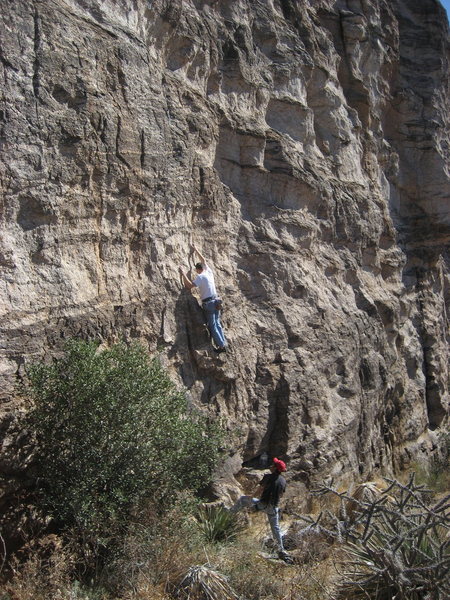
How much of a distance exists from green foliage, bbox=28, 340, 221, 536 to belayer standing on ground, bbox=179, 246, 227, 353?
2.34 m

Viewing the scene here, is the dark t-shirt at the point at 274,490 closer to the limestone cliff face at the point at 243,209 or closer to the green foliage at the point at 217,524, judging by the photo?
the green foliage at the point at 217,524

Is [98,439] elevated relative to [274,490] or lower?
elevated

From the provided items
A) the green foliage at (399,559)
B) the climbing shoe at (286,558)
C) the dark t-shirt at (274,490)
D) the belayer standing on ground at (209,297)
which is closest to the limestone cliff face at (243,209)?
the belayer standing on ground at (209,297)

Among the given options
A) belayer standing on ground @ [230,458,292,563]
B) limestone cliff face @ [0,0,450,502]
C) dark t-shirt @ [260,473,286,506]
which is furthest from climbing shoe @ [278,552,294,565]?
limestone cliff face @ [0,0,450,502]

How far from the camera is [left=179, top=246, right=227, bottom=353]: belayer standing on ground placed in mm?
9781

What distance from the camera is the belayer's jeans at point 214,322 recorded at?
9836mm

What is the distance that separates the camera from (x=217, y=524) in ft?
28.1

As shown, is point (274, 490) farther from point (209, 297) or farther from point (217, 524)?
point (209, 297)

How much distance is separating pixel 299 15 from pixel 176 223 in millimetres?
6678

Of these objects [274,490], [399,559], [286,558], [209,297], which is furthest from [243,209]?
[399,559]

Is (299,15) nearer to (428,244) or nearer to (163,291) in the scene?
(428,244)

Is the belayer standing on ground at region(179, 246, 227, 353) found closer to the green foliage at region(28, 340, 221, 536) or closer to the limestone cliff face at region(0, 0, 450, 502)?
the limestone cliff face at region(0, 0, 450, 502)

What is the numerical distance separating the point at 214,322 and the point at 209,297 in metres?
0.39

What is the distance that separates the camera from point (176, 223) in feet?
33.3
